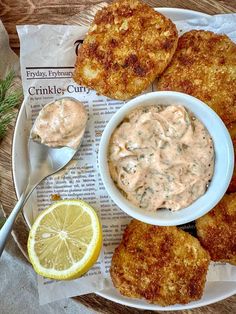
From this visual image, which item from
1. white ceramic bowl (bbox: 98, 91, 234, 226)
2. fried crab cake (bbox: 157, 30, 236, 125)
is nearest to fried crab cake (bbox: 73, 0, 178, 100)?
fried crab cake (bbox: 157, 30, 236, 125)

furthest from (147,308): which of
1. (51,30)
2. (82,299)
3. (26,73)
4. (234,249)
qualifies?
(51,30)

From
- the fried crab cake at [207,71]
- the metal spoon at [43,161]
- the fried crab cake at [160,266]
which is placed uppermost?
the fried crab cake at [207,71]

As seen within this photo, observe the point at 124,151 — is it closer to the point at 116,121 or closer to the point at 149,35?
the point at 116,121

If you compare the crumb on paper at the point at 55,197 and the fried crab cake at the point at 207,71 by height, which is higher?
the fried crab cake at the point at 207,71

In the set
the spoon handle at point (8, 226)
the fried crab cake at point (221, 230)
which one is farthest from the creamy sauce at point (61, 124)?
the fried crab cake at point (221, 230)

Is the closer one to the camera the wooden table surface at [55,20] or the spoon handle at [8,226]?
the spoon handle at [8,226]

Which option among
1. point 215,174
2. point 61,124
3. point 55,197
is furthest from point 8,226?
point 215,174

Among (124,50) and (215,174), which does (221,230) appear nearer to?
(215,174)

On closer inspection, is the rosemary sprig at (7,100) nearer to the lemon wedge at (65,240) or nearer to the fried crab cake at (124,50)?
the fried crab cake at (124,50)
